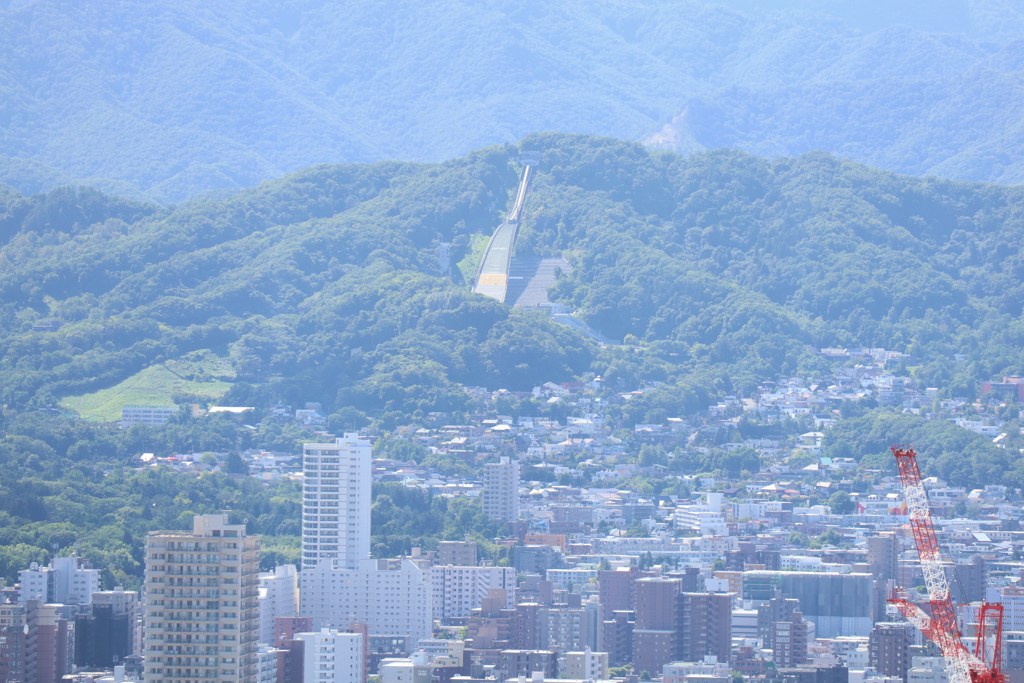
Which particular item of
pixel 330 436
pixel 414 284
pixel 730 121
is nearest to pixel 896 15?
pixel 730 121

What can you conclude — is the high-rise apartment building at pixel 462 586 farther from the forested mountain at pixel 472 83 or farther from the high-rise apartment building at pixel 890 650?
the forested mountain at pixel 472 83

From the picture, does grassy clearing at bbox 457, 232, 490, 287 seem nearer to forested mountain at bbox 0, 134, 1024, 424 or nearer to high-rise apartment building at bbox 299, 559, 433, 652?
forested mountain at bbox 0, 134, 1024, 424

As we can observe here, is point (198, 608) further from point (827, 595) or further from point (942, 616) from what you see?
point (827, 595)

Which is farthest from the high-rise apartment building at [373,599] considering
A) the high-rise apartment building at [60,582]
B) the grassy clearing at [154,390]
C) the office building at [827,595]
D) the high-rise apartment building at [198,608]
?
the grassy clearing at [154,390]

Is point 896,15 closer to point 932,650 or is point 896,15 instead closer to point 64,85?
point 64,85

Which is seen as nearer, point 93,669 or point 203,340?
point 93,669

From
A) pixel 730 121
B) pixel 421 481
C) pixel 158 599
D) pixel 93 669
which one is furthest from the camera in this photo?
pixel 730 121
